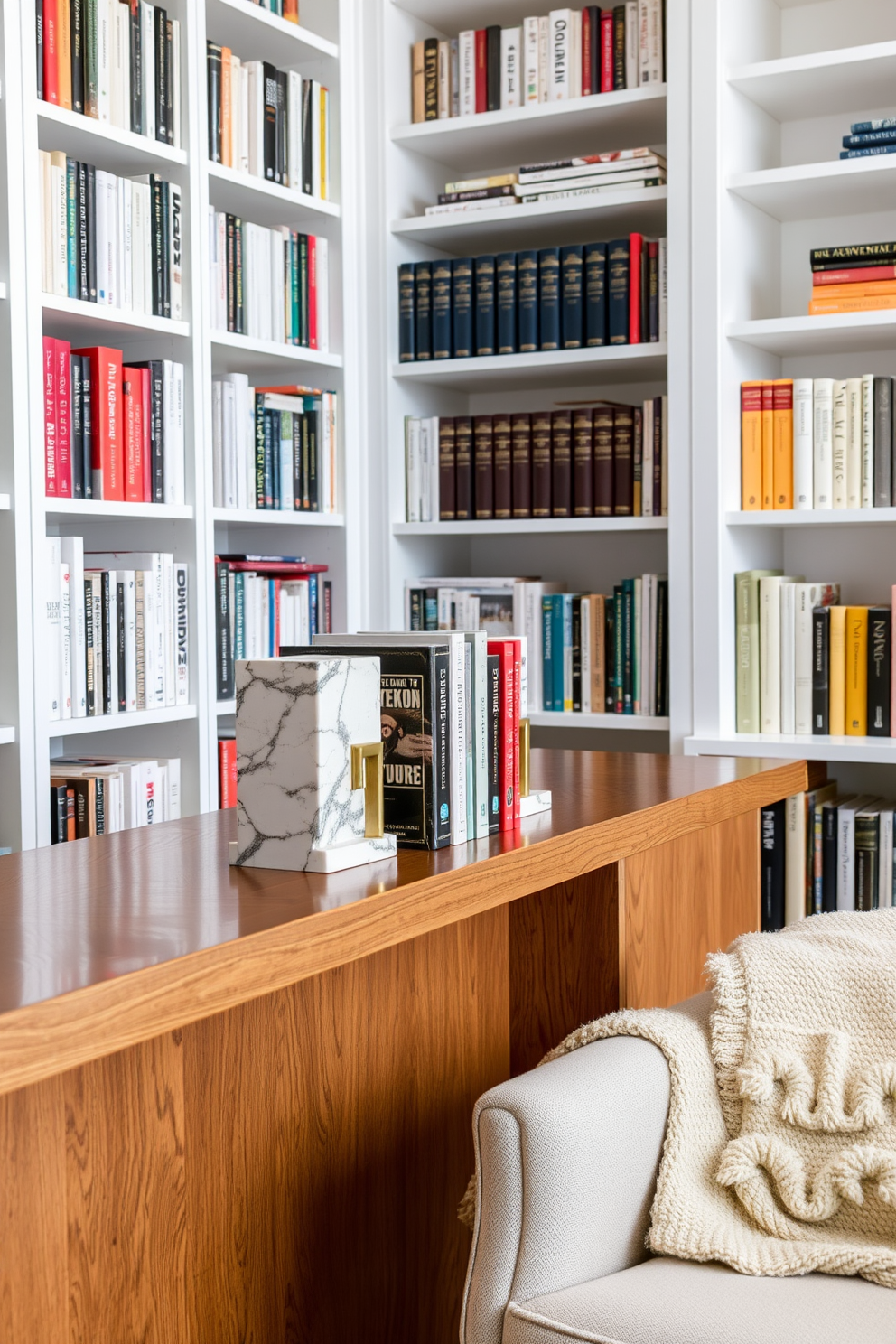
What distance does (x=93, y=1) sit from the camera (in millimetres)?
2492

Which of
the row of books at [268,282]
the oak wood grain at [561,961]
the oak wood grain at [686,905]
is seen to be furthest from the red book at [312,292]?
the oak wood grain at [561,961]

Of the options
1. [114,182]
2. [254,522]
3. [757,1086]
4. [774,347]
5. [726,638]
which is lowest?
[757,1086]

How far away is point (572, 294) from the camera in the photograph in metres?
3.06

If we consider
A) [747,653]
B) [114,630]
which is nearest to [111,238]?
[114,630]

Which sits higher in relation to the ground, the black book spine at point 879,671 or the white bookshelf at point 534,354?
the white bookshelf at point 534,354

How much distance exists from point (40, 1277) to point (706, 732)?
1.89m

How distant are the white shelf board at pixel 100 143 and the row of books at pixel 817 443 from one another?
1231 millimetres

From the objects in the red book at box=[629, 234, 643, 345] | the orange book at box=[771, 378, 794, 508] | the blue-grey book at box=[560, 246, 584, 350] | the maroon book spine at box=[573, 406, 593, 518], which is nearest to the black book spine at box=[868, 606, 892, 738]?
the orange book at box=[771, 378, 794, 508]

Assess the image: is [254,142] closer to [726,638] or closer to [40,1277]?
[726,638]

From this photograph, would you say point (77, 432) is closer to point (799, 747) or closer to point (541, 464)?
point (541, 464)

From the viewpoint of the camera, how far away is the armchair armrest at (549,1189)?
127 centimetres

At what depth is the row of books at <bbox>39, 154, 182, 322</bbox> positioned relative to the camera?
244cm

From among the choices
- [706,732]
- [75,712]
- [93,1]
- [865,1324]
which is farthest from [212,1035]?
[93,1]

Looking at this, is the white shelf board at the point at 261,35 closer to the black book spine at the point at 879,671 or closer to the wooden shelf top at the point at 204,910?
the black book spine at the point at 879,671
